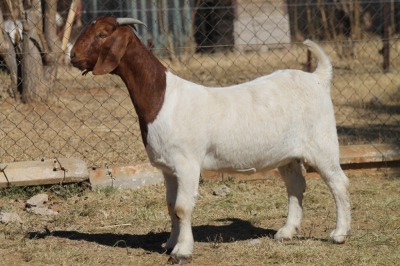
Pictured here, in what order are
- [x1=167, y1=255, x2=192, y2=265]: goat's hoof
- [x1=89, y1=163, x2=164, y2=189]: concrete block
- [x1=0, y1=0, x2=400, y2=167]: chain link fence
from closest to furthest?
[x1=167, y1=255, x2=192, y2=265]: goat's hoof, [x1=89, y1=163, x2=164, y2=189]: concrete block, [x1=0, y1=0, x2=400, y2=167]: chain link fence

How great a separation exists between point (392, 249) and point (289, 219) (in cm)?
80

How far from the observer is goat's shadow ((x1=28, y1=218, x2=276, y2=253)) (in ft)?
19.1

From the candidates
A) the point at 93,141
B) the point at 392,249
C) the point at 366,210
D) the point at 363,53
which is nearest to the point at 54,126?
the point at 93,141

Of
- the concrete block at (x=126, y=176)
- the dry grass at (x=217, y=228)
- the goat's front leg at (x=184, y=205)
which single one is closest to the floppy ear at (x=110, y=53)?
the goat's front leg at (x=184, y=205)

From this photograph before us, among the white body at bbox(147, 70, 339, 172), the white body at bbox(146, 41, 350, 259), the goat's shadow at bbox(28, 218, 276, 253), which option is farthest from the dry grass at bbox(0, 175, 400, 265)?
the white body at bbox(147, 70, 339, 172)

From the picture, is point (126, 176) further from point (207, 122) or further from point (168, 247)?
point (207, 122)

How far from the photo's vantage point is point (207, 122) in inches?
211

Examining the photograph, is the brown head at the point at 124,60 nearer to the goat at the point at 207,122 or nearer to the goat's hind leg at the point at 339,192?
the goat at the point at 207,122

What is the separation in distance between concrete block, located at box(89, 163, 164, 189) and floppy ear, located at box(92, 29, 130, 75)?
2.03m

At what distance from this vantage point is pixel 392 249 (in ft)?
18.1

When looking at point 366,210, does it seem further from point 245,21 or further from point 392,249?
point 245,21

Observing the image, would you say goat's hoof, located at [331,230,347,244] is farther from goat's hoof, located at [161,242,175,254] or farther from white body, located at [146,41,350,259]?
goat's hoof, located at [161,242,175,254]

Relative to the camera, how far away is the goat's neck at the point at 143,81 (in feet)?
17.4

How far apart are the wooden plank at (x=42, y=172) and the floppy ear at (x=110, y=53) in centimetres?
190
